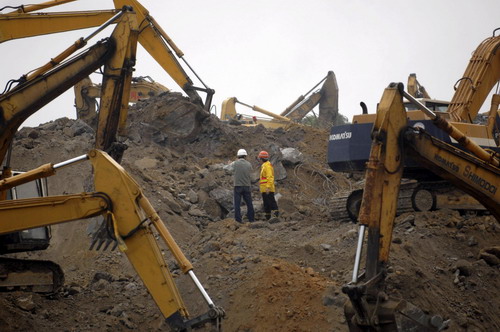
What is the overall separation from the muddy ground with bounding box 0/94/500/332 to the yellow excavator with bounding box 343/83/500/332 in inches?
52.1

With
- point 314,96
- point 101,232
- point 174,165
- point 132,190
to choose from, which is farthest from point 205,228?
point 314,96

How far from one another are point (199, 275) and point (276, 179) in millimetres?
8641

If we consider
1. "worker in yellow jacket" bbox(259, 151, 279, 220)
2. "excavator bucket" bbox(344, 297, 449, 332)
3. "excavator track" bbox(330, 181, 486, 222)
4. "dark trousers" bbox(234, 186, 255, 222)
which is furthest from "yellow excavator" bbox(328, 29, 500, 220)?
"excavator bucket" bbox(344, 297, 449, 332)

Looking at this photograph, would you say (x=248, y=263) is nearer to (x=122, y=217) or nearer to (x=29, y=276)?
(x=29, y=276)

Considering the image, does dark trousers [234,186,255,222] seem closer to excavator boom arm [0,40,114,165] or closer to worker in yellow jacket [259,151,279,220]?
worker in yellow jacket [259,151,279,220]

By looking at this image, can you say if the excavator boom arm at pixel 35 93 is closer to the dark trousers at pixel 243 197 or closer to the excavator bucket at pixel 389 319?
the excavator bucket at pixel 389 319

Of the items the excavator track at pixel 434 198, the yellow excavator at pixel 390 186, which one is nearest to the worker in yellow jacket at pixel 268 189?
the excavator track at pixel 434 198

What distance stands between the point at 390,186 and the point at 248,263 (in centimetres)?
316

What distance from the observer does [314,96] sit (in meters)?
32.7

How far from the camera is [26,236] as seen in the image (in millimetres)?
10453

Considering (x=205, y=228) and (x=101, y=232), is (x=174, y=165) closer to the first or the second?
(x=205, y=228)

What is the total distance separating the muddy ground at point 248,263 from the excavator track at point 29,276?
1.34 feet

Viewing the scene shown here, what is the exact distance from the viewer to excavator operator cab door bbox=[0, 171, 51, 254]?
10352 mm

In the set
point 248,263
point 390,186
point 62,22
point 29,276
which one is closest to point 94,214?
point 29,276
